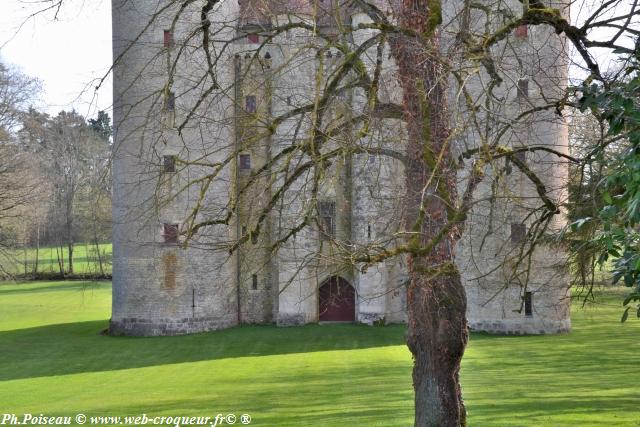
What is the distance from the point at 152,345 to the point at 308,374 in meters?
8.41

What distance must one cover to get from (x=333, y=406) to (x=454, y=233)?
7.75 meters

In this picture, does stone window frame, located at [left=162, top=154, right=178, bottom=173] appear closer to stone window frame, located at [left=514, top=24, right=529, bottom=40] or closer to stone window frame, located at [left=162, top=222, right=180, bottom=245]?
stone window frame, located at [left=162, top=222, right=180, bottom=245]

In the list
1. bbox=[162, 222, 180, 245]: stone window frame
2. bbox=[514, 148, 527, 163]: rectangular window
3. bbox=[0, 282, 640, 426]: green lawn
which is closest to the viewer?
bbox=[514, 148, 527, 163]: rectangular window

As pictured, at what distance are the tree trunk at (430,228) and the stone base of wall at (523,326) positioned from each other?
19.3 meters

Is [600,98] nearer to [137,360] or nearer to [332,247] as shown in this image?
[332,247]

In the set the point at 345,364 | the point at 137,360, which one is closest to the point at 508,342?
the point at 345,364

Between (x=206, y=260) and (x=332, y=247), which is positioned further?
(x=206, y=260)

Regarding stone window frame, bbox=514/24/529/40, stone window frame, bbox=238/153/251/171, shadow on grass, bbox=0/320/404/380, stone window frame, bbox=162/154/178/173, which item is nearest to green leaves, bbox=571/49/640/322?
stone window frame, bbox=514/24/529/40

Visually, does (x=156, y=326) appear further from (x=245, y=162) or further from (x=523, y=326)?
(x=523, y=326)

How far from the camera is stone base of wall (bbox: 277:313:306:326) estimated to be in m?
31.0

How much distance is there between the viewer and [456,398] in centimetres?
917

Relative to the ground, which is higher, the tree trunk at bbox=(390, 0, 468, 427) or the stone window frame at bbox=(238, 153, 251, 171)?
the stone window frame at bbox=(238, 153, 251, 171)

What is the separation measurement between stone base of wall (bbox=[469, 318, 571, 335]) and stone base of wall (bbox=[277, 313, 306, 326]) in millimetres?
6240

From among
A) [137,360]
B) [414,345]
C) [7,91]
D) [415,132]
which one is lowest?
[137,360]
